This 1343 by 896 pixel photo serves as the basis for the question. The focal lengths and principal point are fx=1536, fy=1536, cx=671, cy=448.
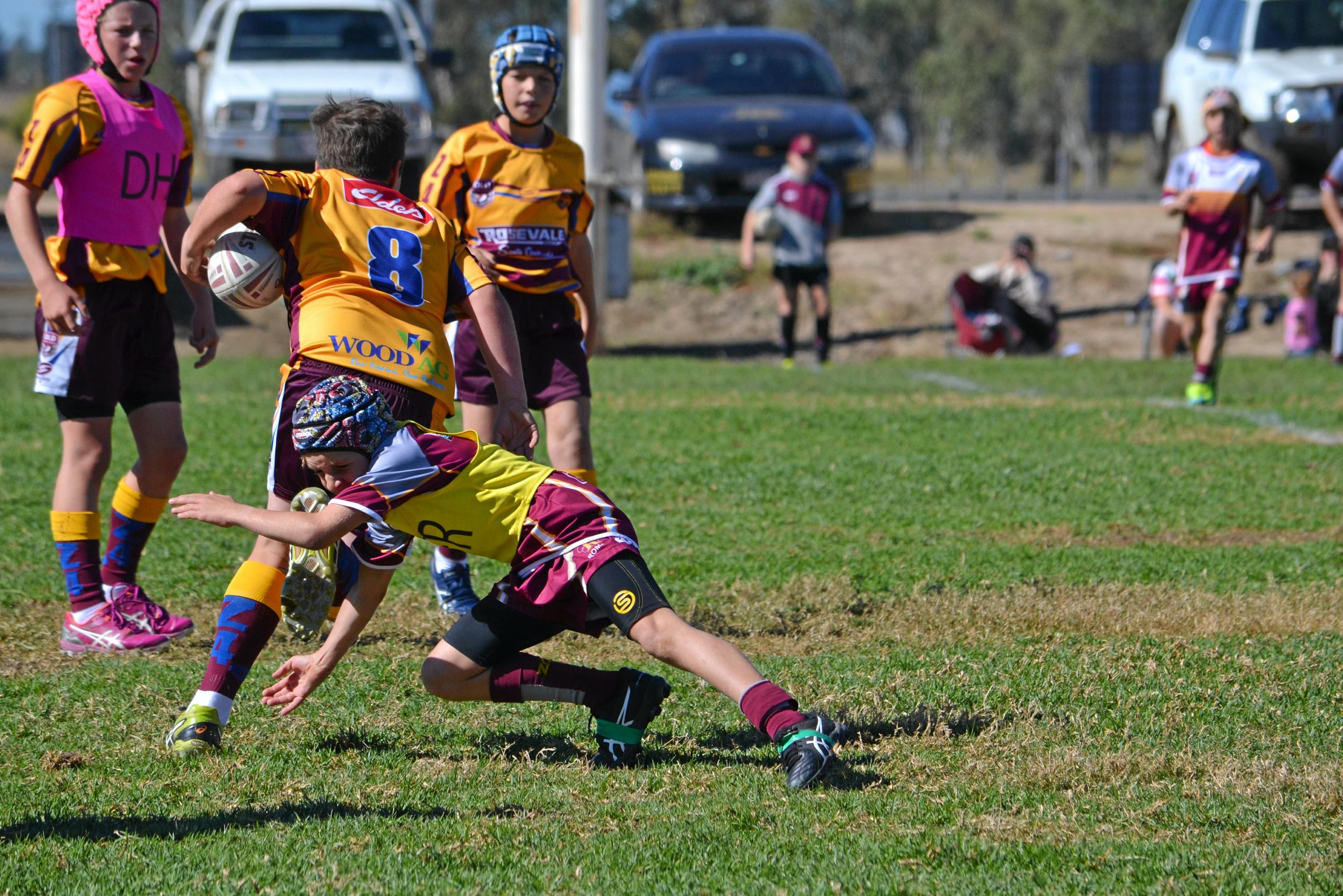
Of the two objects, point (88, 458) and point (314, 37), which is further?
point (314, 37)

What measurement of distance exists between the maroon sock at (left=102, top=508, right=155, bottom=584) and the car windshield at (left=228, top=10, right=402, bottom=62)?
13.0 m

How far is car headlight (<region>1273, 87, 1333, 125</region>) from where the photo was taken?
628 inches

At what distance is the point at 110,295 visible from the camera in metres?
5.42

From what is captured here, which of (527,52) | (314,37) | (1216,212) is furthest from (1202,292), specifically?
(314,37)

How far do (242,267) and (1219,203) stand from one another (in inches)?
349

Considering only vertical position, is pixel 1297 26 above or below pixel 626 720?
above

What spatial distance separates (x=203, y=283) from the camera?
456cm

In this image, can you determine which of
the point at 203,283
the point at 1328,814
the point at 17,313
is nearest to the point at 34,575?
the point at 203,283

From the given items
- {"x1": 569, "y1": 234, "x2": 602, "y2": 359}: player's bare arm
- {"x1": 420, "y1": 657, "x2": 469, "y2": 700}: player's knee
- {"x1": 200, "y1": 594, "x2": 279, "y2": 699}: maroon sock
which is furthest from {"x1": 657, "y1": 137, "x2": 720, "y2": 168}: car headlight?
{"x1": 420, "y1": 657, "x2": 469, "y2": 700}: player's knee

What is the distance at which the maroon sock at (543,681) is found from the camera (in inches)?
164

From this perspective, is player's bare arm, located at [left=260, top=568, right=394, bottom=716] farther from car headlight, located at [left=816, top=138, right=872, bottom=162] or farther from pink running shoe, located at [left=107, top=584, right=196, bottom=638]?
car headlight, located at [left=816, top=138, right=872, bottom=162]

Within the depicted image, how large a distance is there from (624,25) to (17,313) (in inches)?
1621

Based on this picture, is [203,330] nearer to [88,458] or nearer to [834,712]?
[88,458]

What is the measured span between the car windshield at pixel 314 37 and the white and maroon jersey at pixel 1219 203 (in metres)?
9.89
